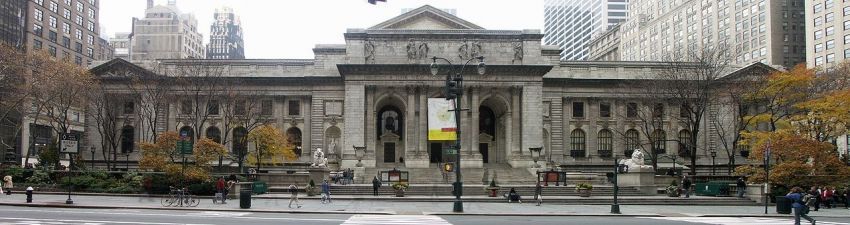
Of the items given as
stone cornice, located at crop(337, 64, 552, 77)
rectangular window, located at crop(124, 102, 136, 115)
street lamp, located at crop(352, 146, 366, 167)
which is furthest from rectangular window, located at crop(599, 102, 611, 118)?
rectangular window, located at crop(124, 102, 136, 115)

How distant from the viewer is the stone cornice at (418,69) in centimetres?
7006

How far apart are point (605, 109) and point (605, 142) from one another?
131 inches

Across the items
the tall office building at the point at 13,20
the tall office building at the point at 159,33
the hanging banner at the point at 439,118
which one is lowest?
the hanging banner at the point at 439,118

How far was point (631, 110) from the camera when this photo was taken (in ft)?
255

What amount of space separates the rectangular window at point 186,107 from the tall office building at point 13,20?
77.0 feet

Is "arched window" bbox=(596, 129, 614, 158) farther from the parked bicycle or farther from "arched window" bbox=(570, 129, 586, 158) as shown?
the parked bicycle

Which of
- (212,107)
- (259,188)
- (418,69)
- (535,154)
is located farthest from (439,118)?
(212,107)

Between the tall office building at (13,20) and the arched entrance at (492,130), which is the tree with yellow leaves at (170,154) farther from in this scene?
the tall office building at (13,20)

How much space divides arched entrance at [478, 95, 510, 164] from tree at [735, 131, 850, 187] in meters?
28.4

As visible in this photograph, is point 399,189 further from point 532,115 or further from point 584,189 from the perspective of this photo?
point 532,115

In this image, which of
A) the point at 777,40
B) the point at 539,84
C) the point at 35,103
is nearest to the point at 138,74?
the point at 35,103

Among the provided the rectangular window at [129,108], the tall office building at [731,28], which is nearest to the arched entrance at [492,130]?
the tall office building at [731,28]

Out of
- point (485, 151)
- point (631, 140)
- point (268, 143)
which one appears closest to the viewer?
point (268, 143)

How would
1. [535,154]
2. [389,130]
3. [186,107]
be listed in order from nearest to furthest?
[535,154]
[186,107]
[389,130]
